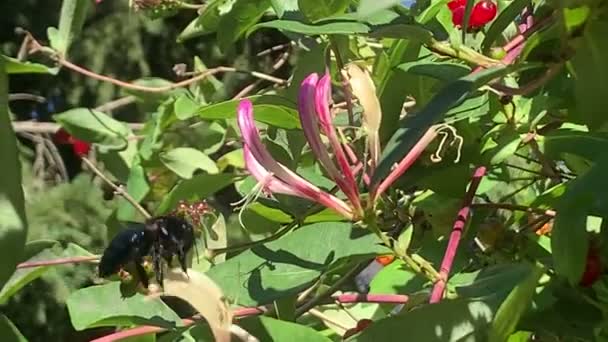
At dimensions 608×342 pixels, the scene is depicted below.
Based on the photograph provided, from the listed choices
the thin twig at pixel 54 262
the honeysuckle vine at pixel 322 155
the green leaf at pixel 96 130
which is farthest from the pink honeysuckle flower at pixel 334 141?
the green leaf at pixel 96 130

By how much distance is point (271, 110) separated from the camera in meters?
0.65

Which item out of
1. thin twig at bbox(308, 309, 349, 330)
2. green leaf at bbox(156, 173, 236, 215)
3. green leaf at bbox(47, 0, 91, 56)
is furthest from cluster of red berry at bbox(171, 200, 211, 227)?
green leaf at bbox(47, 0, 91, 56)

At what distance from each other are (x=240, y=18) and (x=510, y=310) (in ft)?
1.34

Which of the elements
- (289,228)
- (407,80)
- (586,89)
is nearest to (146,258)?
(289,228)

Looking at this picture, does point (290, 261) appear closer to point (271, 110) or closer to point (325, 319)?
point (271, 110)

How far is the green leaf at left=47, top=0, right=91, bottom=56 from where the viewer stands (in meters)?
1.06

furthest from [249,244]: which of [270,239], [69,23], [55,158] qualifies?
[55,158]

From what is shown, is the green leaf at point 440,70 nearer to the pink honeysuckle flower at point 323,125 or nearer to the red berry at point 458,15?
the pink honeysuckle flower at point 323,125

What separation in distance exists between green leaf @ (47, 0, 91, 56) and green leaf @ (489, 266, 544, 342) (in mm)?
669

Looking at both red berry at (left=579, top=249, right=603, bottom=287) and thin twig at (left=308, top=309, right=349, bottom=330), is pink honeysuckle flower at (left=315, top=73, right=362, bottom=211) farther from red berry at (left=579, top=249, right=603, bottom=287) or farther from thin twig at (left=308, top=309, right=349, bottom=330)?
thin twig at (left=308, top=309, right=349, bottom=330)

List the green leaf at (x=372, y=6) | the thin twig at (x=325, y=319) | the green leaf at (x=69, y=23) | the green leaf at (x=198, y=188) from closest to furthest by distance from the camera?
the green leaf at (x=372, y=6) → the thin twig at (x=325, y=319) → the green leaf at (x=198, y=188) → the green leaf at (x=69, y=23)

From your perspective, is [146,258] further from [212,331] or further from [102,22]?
[102,22]

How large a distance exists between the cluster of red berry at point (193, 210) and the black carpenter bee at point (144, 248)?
13 cm

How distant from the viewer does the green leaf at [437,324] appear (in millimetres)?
503
